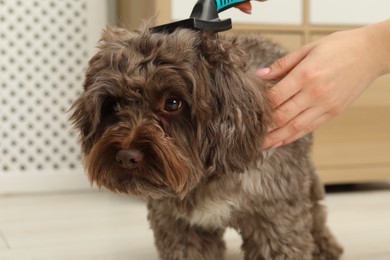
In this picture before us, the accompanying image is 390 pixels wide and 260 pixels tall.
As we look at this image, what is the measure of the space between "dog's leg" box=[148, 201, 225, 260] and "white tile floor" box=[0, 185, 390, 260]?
11.3 inches

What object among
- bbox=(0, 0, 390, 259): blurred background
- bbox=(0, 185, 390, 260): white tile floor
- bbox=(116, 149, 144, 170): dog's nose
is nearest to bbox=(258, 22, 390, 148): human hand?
bbox=(116, 149, 144, 170): dog's nose

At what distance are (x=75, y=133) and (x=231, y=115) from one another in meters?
1.69

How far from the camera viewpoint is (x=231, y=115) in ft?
3.84

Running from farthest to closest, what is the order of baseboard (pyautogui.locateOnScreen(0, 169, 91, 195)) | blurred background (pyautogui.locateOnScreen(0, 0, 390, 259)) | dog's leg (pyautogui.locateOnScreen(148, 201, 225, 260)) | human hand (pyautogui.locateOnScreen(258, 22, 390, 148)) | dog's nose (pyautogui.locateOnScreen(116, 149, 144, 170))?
baseboard (pyautogui.locateOnScreen(0, 169, 91, 195)) → blurred background (pyautogui.locateOnScreen(0, 0, 390, 259)) → dog's leg (pyautogui.locateOnScreen(148, 201, 225, 260)) → human hand (pyautogui.locateOnScreen(258, 22, 390, 148)) → dog's nose (pyautogui.locateOnScreen(116, 149, 144, 170))

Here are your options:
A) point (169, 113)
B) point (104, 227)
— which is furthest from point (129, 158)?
point (104, 227)

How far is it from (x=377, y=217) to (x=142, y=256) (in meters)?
0.95

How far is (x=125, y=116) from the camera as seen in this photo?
116 centimetres

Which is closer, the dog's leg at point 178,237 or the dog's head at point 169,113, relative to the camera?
the dog's head at point 169,113

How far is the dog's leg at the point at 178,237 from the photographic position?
4.71 ft

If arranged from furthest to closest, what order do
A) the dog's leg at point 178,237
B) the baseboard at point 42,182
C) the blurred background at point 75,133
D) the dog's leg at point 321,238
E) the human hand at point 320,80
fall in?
the baseboard at point 42,182 < the blurred background at point 75,133 < the dog's leg at point 321,238 < the dog's leg at point 178,237 < the human hand at point 320,80

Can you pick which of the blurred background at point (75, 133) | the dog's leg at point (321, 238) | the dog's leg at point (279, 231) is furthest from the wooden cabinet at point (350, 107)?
the dog's leg at point (279, 231)

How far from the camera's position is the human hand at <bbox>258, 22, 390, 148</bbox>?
1.25 meters

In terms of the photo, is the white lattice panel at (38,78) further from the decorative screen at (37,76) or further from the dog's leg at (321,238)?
the dog's leg at (321,238)

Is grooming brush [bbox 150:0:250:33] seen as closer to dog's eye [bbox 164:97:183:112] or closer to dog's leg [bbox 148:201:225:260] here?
dog's eye [bbox 164:97:183:112]
